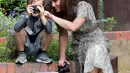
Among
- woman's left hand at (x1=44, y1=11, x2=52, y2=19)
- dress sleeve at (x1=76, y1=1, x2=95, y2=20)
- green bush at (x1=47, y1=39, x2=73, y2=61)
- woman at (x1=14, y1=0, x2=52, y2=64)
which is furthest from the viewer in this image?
green bush at (x1=47, y1=39, x2=73, y2=61)

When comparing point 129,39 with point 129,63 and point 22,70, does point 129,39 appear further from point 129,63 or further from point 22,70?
point 22,70

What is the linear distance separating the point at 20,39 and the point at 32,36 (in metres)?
0.18

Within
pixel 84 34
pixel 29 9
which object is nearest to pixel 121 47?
pixel 84 34

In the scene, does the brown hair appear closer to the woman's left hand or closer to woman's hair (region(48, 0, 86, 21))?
woman's hair (region(48, 0, 86, 21))

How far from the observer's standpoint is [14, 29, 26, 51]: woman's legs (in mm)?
5941

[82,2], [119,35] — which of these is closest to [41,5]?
[82,2]

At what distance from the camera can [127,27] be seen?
32.1 feet

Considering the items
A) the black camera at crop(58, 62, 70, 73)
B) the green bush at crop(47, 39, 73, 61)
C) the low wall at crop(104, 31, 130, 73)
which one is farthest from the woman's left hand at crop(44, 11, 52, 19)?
the low wall at crop(104, 31, 130, 73)

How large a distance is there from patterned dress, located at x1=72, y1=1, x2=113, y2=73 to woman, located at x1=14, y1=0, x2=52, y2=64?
1.26 ft

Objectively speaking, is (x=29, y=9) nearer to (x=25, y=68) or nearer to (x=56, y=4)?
(x=56, y=4)

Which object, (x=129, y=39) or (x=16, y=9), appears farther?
(x=16, y=9)

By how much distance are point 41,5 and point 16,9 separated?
3782 millimetres

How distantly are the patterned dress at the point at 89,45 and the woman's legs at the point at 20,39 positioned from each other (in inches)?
26.4

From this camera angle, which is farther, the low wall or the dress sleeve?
the low wall
